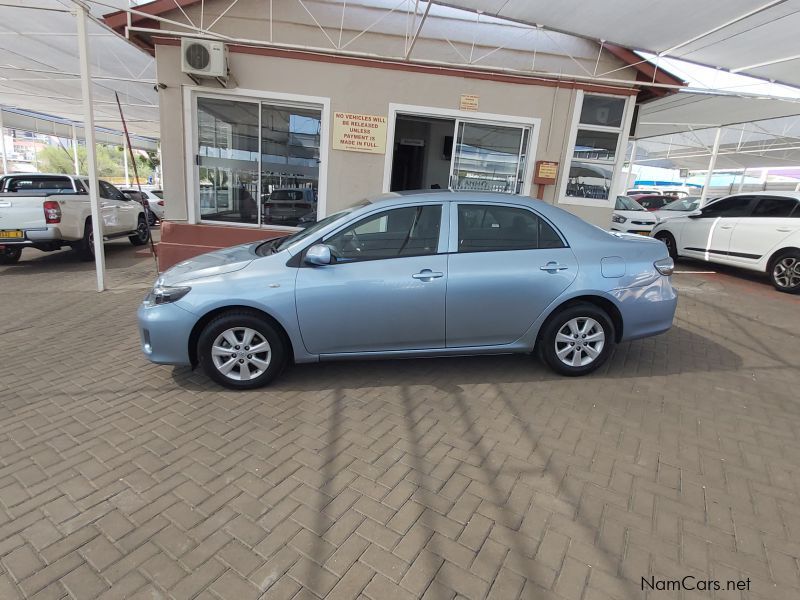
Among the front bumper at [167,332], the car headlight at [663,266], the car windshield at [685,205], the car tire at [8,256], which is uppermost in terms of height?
the car windshield at [685,205]

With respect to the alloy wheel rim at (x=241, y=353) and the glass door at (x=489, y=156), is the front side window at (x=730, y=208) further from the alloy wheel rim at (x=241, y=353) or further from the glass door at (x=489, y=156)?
the alloy wheel rim at (x=241, y=353)

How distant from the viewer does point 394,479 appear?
268 cm

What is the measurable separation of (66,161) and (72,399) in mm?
61816

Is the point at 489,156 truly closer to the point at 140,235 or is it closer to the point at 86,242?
the point at 86,242

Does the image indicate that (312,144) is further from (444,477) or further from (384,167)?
(444,477)

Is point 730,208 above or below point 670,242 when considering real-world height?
above

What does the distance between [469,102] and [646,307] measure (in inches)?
197

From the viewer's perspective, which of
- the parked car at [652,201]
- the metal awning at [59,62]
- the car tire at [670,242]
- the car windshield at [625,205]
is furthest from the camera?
the parked car at [652,201]

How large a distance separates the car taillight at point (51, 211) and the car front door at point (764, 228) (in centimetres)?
1292

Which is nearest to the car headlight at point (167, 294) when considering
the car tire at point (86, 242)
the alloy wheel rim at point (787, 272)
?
the car tire at point (86, 242)

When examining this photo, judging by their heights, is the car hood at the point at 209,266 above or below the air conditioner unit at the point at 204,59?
below

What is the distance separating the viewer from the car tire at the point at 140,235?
11.5 meters

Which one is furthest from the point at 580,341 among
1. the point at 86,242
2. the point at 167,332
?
the point at 86,242

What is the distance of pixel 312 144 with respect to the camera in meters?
7.76
